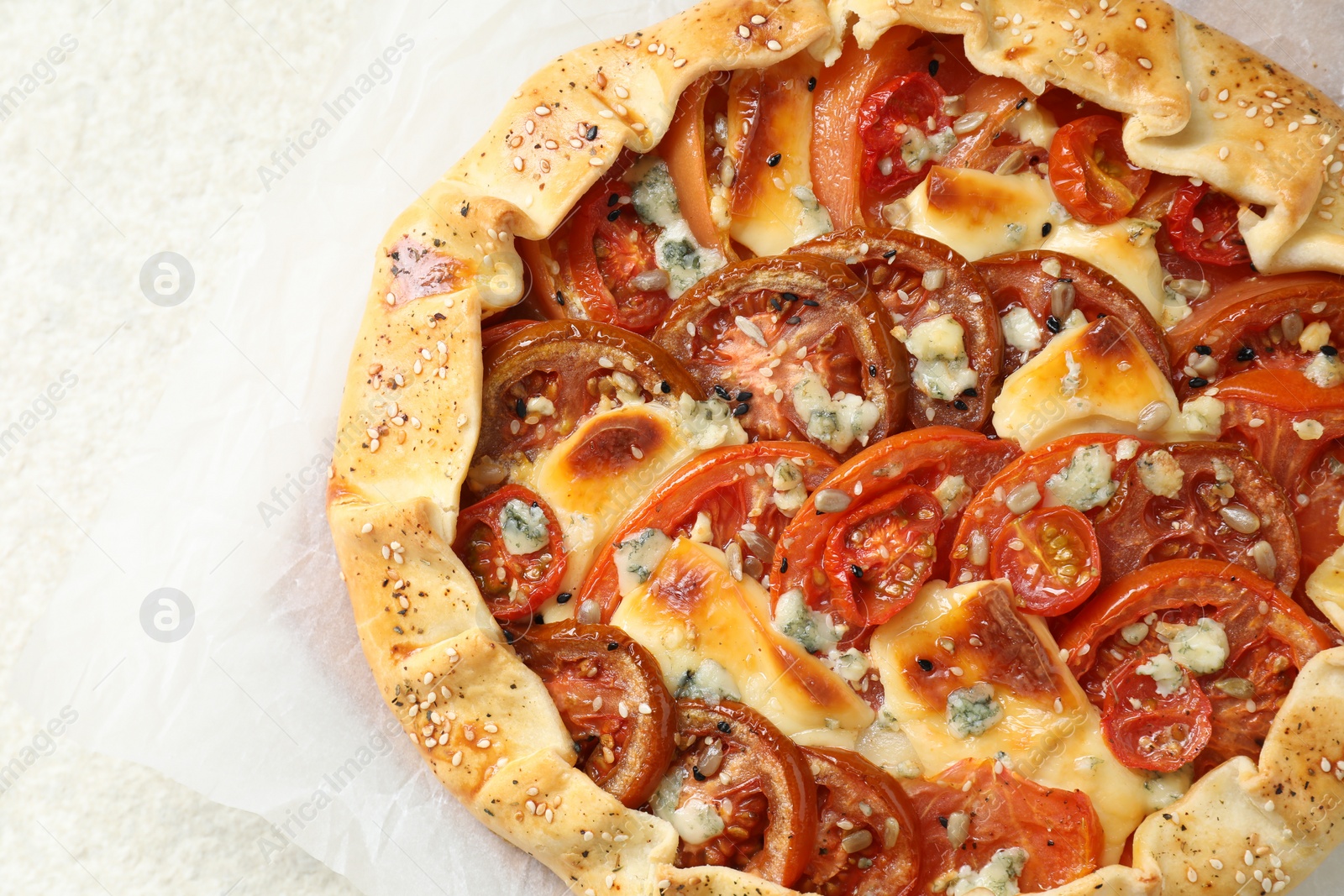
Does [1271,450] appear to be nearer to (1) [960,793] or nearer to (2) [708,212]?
(1) [960,793]

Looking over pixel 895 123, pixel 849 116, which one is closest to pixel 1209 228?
pixel 895 123

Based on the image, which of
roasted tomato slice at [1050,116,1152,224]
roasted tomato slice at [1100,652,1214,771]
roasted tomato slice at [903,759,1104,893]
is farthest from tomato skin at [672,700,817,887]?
roasted tomato slice at [1050,116,1152,224]

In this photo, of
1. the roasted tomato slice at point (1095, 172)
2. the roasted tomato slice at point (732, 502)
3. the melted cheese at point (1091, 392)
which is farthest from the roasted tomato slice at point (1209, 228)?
the roasted tomato slice at point (732, 502)

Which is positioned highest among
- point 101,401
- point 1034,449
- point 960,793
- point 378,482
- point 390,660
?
point 101,401

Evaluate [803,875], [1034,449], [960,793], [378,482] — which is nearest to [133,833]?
[378,482]

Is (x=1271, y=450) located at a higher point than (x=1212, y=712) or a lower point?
higher

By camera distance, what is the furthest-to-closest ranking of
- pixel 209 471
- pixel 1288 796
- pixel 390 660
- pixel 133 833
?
pixel 133 833
pixel 209 471
pixel 390 660
pixel 1288 796
